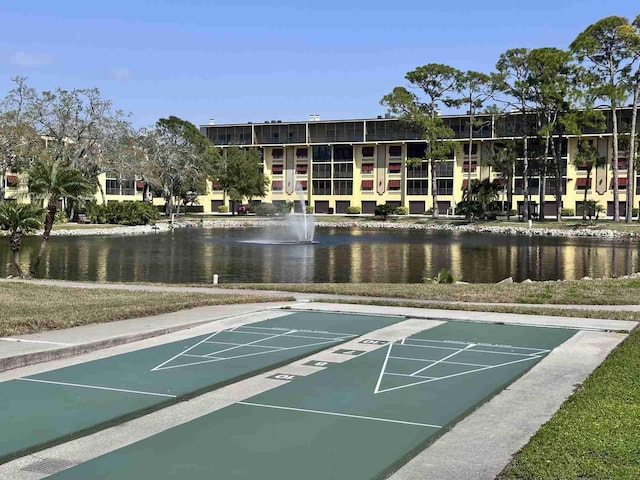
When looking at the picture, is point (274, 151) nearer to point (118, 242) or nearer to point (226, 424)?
point (118, 242)

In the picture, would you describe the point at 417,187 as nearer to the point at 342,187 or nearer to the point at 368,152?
the point at 368,152

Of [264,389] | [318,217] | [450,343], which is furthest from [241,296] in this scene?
[318,217]

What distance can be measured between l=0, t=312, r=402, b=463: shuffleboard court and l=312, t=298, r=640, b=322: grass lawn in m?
3.77

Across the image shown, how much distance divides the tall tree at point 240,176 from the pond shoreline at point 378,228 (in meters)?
8.38

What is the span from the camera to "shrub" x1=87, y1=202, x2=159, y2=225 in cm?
8577

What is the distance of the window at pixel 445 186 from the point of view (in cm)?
11375

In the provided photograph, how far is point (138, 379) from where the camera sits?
39.6ft

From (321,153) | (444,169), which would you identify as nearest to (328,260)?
(444,169)

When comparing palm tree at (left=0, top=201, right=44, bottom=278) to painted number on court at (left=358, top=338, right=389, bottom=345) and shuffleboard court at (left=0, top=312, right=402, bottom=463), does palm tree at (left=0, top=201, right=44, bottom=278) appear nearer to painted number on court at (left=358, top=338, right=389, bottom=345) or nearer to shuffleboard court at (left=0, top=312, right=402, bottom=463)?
shuffleboard court at (left=0, top=312, right=402, bottom=463)

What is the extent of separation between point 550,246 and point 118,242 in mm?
34522

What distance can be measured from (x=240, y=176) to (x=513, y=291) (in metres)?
89.8

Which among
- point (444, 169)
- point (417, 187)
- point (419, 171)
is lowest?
point (417, 187)

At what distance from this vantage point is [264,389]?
11.6 m

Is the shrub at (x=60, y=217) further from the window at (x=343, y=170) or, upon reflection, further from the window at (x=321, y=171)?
the window at (x=343, y=170)
